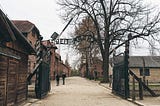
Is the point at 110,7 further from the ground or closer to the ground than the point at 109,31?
further from the ground

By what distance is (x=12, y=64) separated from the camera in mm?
12562

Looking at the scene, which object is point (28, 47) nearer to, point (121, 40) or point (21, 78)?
point (21, 78)

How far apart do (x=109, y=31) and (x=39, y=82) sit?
88.3 feet

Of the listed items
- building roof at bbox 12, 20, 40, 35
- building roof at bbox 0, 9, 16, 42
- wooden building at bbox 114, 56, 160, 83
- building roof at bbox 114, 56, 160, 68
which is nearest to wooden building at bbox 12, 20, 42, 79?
building roof at bbox 12, 20, 40, 35

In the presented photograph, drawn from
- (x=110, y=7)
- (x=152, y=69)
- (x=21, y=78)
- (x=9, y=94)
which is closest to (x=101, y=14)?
(x=110, y=7)

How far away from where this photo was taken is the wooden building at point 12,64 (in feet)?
33.9

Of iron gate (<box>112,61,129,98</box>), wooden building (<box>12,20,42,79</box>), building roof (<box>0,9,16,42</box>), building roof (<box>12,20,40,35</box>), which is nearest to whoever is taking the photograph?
building roof (<box>0,9,16,42</box>)

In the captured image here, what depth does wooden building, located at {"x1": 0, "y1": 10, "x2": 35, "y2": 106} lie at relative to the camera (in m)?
10.3

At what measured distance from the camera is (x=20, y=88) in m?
14.6

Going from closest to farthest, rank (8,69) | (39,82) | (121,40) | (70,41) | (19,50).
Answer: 1. (8,69)
2. (19,50)
3. (39,82)
4. (70,41)
5. (121,40)

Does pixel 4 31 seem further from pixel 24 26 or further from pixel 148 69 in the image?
pixel 148 69

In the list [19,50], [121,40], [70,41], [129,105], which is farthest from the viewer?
[121,40]

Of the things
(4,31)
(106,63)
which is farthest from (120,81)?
(106,63)

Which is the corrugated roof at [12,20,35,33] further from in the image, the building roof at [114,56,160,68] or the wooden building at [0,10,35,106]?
the building roof at [114,56,160,68]
